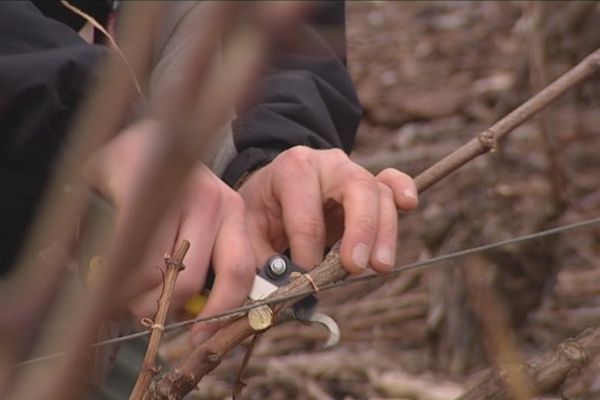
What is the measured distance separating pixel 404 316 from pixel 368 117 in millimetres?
1011

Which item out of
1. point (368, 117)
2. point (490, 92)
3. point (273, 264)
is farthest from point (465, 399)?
point (368, 117)

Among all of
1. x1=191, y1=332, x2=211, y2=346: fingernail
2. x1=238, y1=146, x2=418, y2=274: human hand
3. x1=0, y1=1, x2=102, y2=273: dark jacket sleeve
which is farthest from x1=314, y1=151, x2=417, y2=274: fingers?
x1=0, y1=1, x2=102, y2=273: dark jacket sleeve

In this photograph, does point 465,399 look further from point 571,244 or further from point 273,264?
point 571,244

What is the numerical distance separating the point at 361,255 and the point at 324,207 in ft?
0.51

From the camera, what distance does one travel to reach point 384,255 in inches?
Answer: 41.2

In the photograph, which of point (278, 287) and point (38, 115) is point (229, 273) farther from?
point (38, 115)

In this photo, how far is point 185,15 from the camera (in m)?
1.21

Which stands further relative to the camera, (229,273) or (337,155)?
(337,155)

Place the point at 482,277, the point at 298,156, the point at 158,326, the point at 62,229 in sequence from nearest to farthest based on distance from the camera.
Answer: the point at 62,229
the point at 158,326
the point at 298,156
the point at 482,277

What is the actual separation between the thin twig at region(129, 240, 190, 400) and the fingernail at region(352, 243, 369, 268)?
17cm

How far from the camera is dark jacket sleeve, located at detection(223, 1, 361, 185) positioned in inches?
53.1

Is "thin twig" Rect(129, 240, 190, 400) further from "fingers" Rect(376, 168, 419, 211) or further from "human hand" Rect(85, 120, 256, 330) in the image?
"fingers" Rect(376, 168, 419, 211)

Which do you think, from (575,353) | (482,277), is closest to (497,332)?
(575,353)

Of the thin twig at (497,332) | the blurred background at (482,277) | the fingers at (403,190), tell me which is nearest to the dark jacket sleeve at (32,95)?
the fingers at (403,190)
